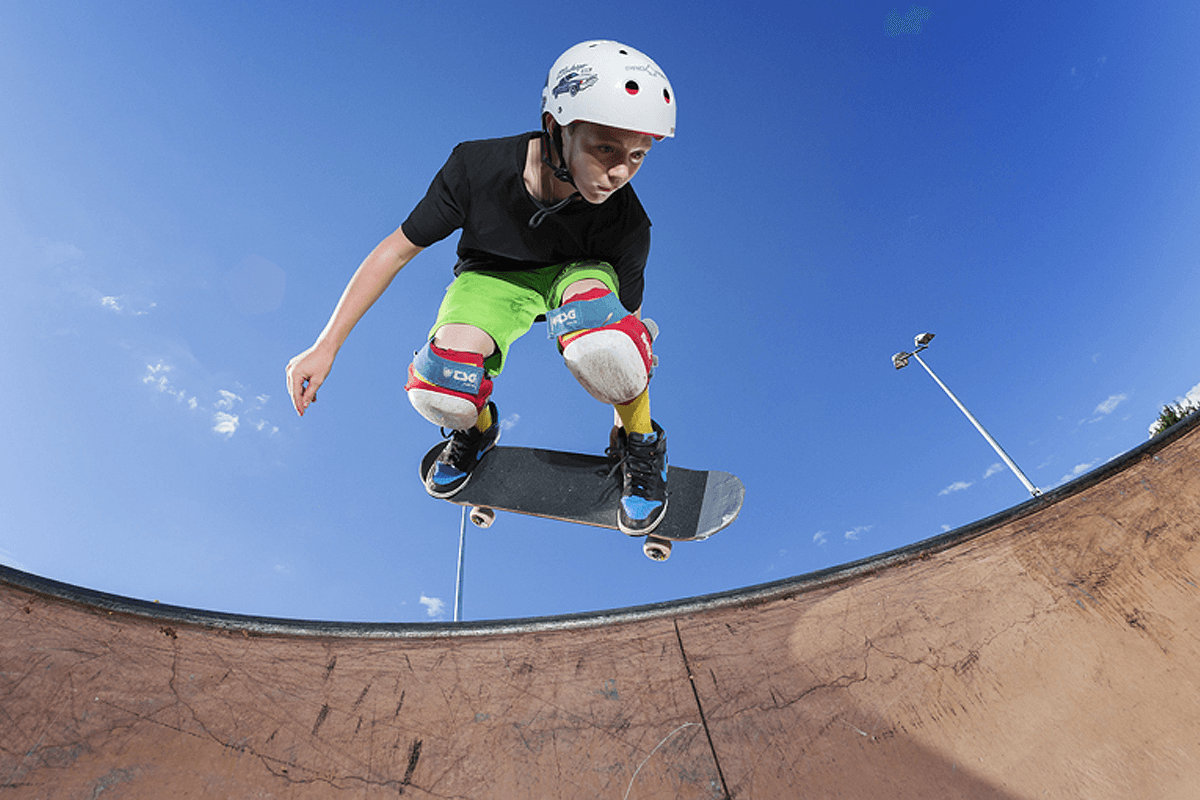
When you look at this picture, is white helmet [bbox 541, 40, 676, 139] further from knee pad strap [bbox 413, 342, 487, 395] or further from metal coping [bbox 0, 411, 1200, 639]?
metal coping [bbox 0, 411, 1200, 639]

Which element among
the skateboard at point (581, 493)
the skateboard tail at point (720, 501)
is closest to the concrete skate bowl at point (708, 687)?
the skateboard tail at point (720, 501)

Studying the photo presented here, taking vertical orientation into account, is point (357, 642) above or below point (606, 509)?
below

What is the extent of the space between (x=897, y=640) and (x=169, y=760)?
125 inches

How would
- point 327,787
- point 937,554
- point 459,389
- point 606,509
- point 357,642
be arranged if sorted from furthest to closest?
point 606,509 → point 459,389 → point 937,554 → point 357,642 → point 327,787

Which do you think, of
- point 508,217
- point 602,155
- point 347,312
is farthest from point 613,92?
point 347,312

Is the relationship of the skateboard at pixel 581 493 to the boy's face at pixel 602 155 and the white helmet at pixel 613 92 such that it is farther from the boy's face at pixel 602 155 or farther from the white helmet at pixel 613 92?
the white helmet at pixel 613 92

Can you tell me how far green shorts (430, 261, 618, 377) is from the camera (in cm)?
352

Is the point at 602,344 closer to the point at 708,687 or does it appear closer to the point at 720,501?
the point at 720,501

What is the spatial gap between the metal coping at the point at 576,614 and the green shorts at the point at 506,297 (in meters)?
1.68

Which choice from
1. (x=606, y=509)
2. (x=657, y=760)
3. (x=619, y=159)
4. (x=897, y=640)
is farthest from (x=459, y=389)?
(x=897, y=640)

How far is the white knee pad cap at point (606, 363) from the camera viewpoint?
10.2ft

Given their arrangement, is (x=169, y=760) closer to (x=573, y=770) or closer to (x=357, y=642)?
(x=357, y=642)

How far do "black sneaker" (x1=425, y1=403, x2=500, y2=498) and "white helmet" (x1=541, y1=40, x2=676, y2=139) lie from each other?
2.36m

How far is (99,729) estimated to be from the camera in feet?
6.77
